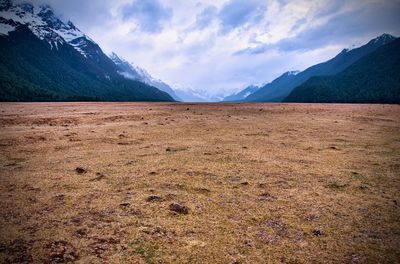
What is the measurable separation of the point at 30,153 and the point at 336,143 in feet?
55.7

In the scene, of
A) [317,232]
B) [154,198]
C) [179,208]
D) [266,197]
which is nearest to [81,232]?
[154,198]

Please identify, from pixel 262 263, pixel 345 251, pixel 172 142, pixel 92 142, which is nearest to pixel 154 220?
pixel 262 263

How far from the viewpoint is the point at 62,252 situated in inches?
229

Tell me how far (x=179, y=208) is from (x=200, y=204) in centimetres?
70

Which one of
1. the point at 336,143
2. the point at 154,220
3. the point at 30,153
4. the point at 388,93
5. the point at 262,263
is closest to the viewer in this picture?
the point at 262,263

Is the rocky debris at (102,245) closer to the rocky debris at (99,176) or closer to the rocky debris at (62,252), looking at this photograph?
the rocky debris at (62,252)

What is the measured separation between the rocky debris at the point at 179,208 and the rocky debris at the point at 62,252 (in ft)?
8.71

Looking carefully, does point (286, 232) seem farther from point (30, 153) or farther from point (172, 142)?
point (30, 153)

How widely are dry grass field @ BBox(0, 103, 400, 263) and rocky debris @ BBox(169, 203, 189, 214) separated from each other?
3 centimetres

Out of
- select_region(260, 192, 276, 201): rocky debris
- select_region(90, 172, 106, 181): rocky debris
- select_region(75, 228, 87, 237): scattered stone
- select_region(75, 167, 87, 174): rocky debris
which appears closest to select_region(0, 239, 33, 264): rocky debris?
select_region(75, 228, 87, 237): scattered stone

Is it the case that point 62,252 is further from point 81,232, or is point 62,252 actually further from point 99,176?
point 99,176

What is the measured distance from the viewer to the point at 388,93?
15388cm

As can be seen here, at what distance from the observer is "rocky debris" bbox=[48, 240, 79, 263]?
5598 millimetres

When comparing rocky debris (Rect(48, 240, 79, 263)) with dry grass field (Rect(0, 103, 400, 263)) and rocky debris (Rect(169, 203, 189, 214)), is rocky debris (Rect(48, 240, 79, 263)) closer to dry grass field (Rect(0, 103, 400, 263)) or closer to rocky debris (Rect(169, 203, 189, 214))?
dry grass field (Rect(0, 103, 400, 263))
